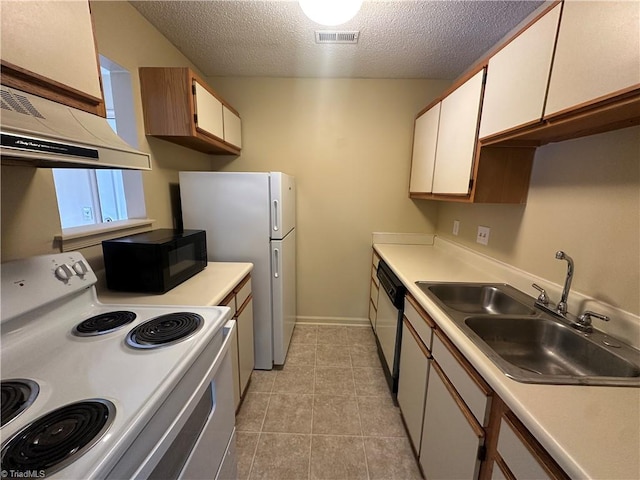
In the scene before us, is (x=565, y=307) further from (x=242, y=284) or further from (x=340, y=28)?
(x=340, y=28)

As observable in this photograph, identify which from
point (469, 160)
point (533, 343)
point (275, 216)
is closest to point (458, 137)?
point (469, 160)

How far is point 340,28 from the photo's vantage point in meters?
1.76

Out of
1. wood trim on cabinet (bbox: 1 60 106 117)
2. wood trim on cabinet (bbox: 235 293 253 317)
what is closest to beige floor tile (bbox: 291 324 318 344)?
wood trim on cabinet (bbox: 235 293 253 317)

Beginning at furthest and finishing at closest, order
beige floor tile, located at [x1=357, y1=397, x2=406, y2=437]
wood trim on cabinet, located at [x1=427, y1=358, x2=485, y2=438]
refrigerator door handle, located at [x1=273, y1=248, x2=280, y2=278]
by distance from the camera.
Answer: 1. refrigerator door handle, located at [x1=273, y1=248, x2=280, y2=278]
2. beige floor tile, located at [x1=357, y1=397, x2=406, y2=437]
3. wood trim on cabinet, located at [x1=427, y1=358, x2=485, y2=438]

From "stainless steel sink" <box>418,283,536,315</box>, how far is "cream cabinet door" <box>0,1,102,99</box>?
69.9 inches

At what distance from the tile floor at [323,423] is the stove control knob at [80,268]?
4.30 ft

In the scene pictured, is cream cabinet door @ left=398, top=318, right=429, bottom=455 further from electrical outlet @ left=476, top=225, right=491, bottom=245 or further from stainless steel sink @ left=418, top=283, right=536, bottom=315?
electrical outlet @ left=476, top=225, right=491, bottom=245

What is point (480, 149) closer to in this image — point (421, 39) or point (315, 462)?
point (421, 39)

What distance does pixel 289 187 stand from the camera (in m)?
2.24

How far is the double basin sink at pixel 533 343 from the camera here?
82cm

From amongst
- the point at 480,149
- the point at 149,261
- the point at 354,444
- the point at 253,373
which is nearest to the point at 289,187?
the point at 149,261

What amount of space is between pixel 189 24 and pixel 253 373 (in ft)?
8.64

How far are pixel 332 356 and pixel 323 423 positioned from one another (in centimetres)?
71

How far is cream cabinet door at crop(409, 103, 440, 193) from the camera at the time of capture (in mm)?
2057
